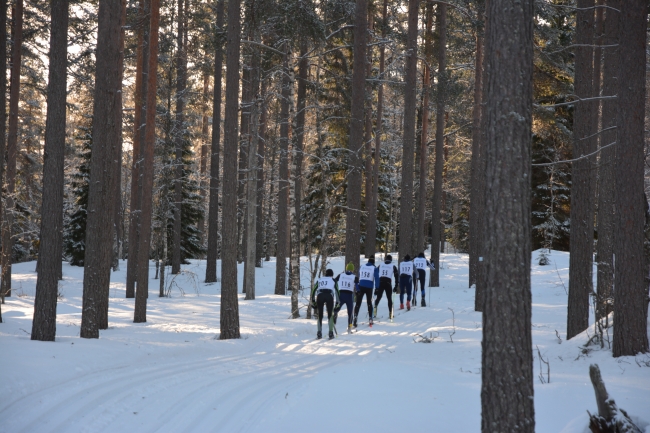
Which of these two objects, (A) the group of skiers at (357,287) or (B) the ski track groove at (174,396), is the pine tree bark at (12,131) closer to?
(A) the group of skiers at (357,287)

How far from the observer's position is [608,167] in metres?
12.4

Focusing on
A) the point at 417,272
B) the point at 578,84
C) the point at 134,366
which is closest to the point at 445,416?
the point at 134,366

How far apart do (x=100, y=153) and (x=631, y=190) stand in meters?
9.85

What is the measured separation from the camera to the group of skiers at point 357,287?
45.0 ft

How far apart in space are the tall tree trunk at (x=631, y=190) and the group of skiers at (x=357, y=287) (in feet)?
23.0

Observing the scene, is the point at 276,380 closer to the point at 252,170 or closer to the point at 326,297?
the point at 326,297

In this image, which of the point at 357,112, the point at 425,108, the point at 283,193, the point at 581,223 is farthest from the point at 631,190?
the point at 425,108

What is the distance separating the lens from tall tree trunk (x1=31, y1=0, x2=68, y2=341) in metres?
10.2

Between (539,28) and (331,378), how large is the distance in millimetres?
13298

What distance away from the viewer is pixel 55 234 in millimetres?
10359

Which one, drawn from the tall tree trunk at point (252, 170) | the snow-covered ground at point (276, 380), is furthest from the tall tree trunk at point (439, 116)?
the snow-covered ground at point (276, 380)

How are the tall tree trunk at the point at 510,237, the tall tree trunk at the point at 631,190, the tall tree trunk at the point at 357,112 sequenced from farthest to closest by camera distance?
the tall tree trunk at the point at 357,112 < the tall tree trunk at the point at 631,190 < the tall tree trunk at the point at 510,237

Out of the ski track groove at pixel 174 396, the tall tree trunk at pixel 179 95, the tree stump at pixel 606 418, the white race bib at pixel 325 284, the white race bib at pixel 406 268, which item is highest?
the tall tree trunk at pixel 179 95

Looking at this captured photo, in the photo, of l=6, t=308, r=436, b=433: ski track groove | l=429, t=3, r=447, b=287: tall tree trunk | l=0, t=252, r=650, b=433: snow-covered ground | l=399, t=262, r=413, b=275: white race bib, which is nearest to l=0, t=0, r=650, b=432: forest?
l=429, t=3, r=447, b=287: tall tree trunk
